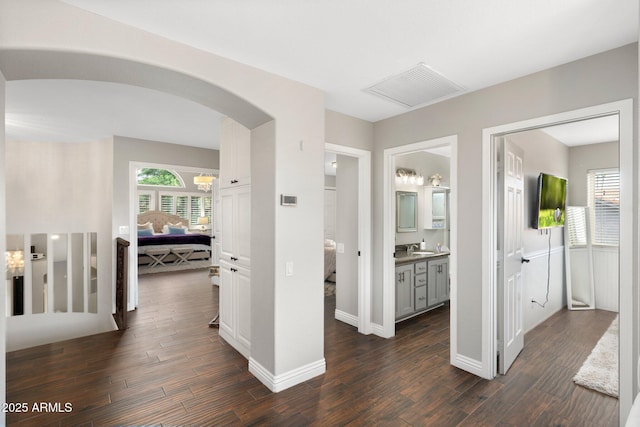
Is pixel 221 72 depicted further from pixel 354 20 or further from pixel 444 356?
pixel 444 356

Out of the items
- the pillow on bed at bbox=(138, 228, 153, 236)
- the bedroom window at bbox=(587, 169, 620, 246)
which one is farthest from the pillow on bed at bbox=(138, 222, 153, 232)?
the bedroom window at bbox=(587, 169, 620, 246)

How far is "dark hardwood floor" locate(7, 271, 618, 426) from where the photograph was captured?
2.19m

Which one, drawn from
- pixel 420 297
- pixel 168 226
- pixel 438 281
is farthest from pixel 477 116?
pixel 168 226

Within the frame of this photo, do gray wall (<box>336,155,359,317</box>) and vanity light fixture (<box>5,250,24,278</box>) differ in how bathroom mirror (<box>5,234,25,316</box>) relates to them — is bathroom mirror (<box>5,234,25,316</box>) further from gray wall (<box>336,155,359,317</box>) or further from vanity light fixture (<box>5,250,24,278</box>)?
gray wall (<box>336,155,359,317</box>)

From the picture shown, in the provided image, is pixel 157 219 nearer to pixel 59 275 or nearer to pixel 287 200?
pixel 59 275

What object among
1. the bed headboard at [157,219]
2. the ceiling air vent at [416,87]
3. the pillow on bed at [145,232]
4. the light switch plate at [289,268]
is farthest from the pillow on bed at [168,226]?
the ceiling air vent at [416,87]

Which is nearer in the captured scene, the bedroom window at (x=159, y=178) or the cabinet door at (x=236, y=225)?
the cabinet door at (x=236, y=225)

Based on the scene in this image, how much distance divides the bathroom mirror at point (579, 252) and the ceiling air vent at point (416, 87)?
339cm

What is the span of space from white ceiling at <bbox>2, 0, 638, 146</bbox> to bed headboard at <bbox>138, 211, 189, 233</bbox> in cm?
824

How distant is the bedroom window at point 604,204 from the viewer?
4477 millimetres

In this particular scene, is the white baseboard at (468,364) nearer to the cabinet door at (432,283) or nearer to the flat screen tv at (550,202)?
the cabinet door at (432,283)

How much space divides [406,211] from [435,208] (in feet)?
2.47

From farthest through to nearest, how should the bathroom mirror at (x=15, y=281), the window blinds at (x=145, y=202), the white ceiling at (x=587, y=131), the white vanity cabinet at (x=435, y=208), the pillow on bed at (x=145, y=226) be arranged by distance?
the window blinds at (x=145, y=202)
the pillow on bed at (x=145, y=226)
the white vanity cabinet at (x=435, y=208)
the bathroom mirror at (x=15, y=281)
the white ceiling at (x=587, y=131)

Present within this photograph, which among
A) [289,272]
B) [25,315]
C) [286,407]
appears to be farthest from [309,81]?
[25,315]
